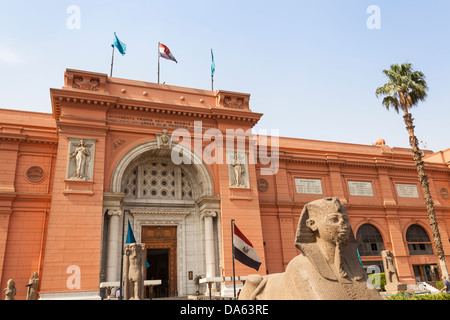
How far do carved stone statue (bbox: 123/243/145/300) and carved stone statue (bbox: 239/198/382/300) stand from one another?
7.06 metres

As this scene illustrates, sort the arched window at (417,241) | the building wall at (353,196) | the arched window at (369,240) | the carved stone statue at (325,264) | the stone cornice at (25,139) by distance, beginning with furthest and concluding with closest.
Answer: the arched window at (417,241) < the arched window at (369,240) < the building wall at (353,196) < the stone cornice at (25,139) < the carved stone statue at (325,264)

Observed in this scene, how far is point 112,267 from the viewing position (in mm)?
15891

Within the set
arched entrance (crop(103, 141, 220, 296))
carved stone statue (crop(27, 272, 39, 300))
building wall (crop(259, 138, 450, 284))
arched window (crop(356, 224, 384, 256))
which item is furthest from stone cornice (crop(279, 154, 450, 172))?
carved stone statue (crop(27, 272, 39, 300))

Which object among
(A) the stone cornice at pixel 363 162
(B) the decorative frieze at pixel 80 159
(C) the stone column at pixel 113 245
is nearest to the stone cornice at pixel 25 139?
(B) the decorative frieze at pixel 80 159

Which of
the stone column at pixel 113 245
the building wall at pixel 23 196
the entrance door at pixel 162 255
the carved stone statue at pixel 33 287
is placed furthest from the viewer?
the entrance door at pixel 162 255

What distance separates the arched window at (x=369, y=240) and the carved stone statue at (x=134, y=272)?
1606 centimetres

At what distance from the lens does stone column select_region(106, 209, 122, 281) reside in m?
15.8

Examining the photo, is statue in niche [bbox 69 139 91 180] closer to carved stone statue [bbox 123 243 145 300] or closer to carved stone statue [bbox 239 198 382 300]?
carved stone statue [bbox 123 243 145 300]

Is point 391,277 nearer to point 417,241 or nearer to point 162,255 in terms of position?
point 417,241

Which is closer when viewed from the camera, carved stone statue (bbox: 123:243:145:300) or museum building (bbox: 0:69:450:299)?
carved stone statue (bbox: 123:243:145:300)

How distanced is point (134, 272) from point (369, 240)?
1755 cm

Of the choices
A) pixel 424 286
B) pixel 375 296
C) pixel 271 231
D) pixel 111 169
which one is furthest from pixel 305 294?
Result: pixel 424 286

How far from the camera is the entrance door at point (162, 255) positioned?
18078mm

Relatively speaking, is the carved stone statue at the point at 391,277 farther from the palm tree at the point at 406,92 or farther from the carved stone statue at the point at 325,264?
the carved stone statue at the point at 325,264
